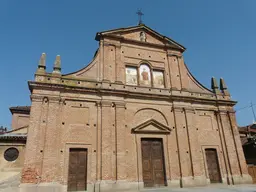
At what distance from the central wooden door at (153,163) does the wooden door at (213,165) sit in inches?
143

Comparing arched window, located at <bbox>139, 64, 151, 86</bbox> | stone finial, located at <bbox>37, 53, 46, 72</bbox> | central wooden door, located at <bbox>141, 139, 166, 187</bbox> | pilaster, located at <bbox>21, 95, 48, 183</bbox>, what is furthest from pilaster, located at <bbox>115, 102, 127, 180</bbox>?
stone finial, located at <bbox>37, 53, 46, 72</bbox>

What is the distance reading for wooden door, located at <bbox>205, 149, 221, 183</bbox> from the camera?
14.2 metres

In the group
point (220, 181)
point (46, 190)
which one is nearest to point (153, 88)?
point (220, 181)

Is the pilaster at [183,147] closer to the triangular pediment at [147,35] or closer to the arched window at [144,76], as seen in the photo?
the arched window at [144,76]

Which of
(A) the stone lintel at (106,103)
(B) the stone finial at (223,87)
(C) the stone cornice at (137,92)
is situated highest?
(B) the stone finial at (223,87)

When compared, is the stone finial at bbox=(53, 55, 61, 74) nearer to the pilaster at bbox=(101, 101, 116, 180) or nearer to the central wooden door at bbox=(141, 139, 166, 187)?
the pilaster at bbox=(101, 101, 116, 180)

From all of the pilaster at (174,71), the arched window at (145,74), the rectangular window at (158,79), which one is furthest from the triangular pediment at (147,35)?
the rectangular window at (158,79)

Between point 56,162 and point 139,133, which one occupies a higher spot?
point 139,133

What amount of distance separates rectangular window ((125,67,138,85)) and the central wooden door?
430 cm

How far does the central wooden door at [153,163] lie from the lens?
12789 millimetres

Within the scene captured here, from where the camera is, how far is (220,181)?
14164mm

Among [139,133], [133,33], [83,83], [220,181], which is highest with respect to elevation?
[133,33]

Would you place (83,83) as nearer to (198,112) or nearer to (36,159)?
(36,159)

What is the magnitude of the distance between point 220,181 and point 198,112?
198 inches
